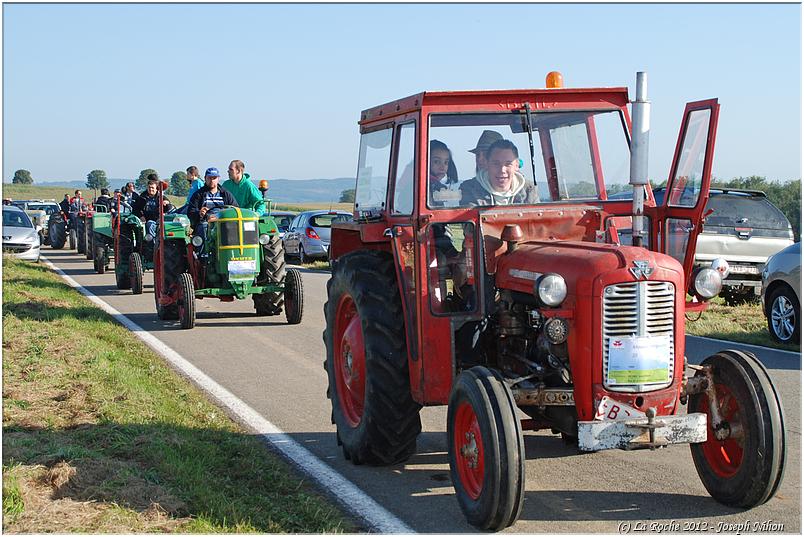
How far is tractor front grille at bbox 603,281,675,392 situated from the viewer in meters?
5.05

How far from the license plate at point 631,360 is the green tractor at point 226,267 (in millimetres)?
8605

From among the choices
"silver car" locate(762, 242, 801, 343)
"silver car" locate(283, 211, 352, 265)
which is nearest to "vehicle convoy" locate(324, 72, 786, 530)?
"silver car" locate(762, 242, 801, 343)

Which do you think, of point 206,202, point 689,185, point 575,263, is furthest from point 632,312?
point 206,202

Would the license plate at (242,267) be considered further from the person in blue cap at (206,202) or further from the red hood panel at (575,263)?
the red hood panel at (575,263)

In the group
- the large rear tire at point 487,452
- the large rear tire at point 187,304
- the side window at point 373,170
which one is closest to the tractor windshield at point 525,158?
the side window at point 373,170

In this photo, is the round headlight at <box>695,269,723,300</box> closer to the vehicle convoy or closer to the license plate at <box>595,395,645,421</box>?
the vehicle convoy

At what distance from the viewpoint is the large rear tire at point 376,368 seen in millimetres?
6090

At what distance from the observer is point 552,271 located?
5.31 metres

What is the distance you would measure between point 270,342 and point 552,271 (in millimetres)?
7025

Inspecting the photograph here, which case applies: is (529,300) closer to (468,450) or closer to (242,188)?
(468,450)

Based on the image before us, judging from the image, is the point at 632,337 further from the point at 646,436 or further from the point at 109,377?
the point at 109,377

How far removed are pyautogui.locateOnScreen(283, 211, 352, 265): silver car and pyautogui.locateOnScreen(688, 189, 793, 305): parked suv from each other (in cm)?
1233

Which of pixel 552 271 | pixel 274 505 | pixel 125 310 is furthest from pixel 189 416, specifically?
pixel 125 310

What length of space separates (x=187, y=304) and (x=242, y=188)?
2.45m
